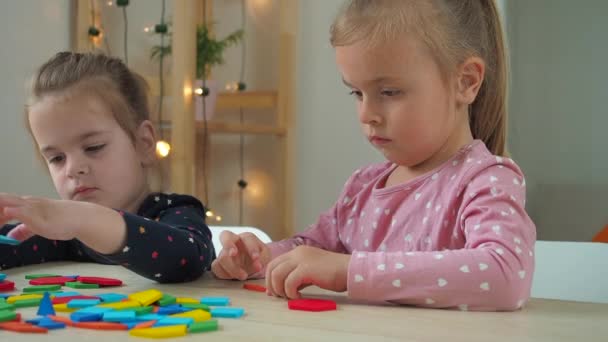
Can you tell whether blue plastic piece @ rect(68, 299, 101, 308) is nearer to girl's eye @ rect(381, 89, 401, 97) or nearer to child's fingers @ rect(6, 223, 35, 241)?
Result: child's fingers @ rect(6, 223, 35, 241)

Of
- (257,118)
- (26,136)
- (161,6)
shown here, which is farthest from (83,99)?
(257,118)

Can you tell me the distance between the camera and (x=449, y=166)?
3.06 feet

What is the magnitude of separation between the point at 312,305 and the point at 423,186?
1.12 feet

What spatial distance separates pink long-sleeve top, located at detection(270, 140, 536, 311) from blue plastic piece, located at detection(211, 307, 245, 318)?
0.13 meters

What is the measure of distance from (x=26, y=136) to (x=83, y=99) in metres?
1.69

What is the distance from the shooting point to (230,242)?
0.91m

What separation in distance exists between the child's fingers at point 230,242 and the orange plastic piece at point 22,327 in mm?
350

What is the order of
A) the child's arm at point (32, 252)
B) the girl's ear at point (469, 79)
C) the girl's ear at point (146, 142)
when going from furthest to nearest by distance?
the girl's ear at point (146, 142) < the child's arm at point (32, 252) < the girl's ear at point (469, 79)

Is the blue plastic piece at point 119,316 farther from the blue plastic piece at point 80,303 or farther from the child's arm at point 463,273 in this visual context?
the child's arm at point 463,273

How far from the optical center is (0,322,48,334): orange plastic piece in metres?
0.55

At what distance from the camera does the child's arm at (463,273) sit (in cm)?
70

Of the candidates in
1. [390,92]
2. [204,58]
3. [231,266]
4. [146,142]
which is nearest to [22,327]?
[231,266]

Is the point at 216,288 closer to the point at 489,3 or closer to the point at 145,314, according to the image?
the point at 145,314

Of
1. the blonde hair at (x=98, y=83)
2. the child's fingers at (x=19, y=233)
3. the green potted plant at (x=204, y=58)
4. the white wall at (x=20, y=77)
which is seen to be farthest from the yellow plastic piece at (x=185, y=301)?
the green potted plant at (x=204, y=58)
